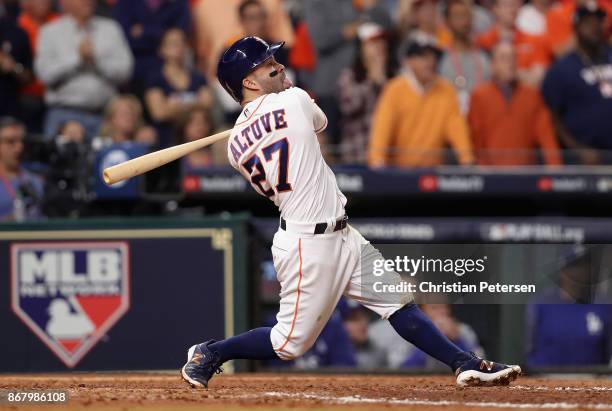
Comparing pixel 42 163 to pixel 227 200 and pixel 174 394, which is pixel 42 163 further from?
pixel 174 394

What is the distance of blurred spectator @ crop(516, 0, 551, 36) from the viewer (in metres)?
9.75

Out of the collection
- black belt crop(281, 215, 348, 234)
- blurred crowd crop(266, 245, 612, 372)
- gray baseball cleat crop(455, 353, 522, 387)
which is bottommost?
blurred crowd crop(266, 245, 612, 372)

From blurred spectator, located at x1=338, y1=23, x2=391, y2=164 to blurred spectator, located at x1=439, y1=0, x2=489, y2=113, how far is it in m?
0.53

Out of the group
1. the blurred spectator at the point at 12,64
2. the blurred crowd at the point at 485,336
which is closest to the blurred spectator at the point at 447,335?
the blurred crowd at the point at 485,336

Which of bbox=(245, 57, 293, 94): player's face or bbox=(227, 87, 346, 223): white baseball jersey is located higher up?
bbox=(245, 57, 293, 94): player's face

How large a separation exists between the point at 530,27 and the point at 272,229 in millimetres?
3396

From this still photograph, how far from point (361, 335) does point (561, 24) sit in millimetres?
3670

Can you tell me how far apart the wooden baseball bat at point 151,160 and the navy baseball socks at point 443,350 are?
3.60ft

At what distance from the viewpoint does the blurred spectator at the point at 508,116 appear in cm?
895

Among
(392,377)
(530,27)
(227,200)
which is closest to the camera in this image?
(392,377)

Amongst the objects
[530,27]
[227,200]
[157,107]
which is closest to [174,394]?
[227,200]

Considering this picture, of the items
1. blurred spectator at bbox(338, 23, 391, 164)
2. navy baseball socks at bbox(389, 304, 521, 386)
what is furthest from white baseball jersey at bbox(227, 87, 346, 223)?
blurred spectator at bbox(338, 23, 391, 164)

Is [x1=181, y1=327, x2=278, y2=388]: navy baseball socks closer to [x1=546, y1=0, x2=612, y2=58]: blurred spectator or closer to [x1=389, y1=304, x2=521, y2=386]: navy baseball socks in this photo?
[x1=389, y1=304, x2=521, y2=386]: navy baseball socks

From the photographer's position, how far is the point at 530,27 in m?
9.77
